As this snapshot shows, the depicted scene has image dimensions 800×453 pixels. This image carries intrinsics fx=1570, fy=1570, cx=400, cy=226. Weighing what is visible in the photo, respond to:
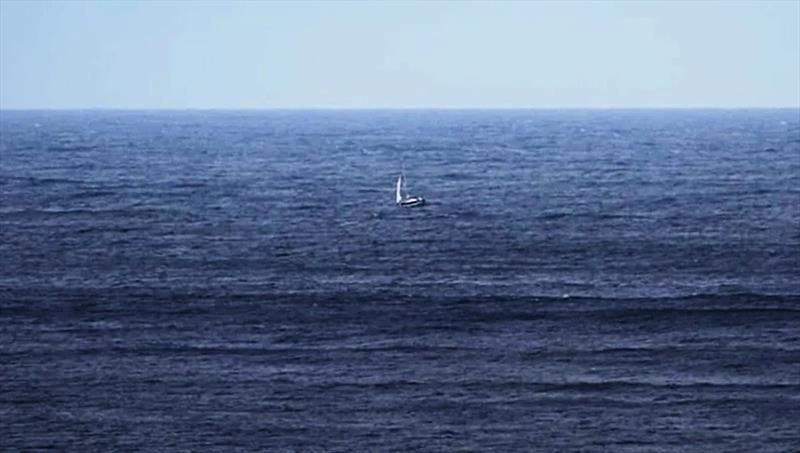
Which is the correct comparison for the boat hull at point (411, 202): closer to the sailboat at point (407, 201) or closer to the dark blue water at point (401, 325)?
the sailboat at point (407, 201)

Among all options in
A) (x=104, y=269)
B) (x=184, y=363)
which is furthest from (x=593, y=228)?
(x=184, y=363)

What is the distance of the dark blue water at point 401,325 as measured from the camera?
2087 inches

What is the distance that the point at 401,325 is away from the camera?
69.2m

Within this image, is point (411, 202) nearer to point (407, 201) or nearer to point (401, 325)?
point (407, 201)

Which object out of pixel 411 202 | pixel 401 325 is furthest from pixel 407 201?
pixel 401 325

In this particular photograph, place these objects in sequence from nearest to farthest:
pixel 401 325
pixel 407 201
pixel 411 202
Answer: pixel 401 325 < pixel 411 202 < pixel 407 201

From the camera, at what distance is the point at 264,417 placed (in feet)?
177

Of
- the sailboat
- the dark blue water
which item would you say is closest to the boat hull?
the sailboat

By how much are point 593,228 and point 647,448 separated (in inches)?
2157

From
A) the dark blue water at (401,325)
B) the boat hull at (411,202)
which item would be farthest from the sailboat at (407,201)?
the dark blue water at (401,325)

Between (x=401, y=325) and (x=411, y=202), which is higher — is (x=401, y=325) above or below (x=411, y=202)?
above

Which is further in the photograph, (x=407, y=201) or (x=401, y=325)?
(x=407, y=201)

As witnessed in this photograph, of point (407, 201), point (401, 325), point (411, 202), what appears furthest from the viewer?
point (407, 201)

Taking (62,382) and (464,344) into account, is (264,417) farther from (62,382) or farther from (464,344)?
(464,344)
